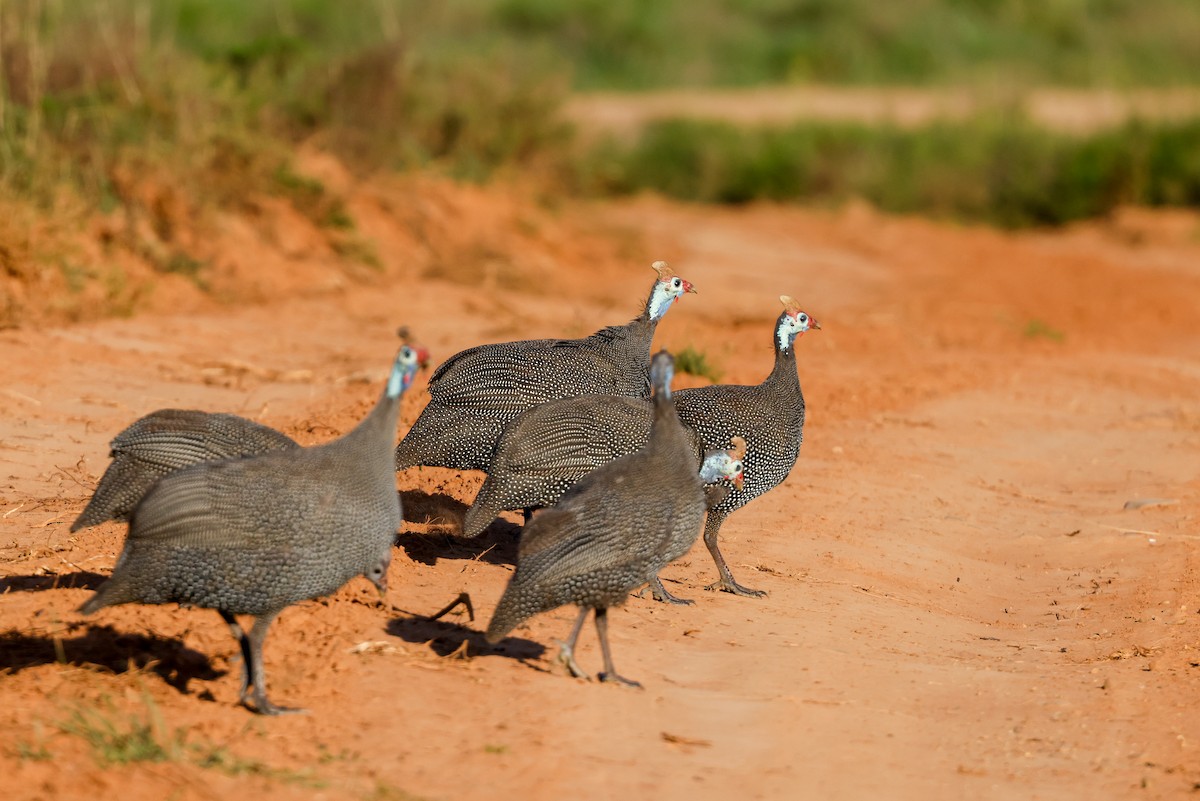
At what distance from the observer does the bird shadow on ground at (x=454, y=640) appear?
516 cm

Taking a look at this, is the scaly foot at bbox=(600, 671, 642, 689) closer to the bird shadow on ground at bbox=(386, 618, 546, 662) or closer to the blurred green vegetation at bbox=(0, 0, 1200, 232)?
the bird shadow on ground at bbox=(386, 618, 546, 662)

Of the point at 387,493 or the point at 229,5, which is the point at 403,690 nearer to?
the point at 387,493

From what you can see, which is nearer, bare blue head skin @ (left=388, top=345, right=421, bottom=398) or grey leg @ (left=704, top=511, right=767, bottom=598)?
bare blue head skin @ (left=388, top=345, right=421, bottom=398)

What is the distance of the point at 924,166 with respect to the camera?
20.3 metres

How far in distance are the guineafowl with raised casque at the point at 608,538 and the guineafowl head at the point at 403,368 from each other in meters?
0.64

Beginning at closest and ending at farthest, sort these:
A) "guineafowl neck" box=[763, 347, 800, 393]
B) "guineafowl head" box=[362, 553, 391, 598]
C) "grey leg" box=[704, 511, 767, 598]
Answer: "guineafowl head" box=[362, 553, 391, 598] → "grey leg" box=[704, 511, 767, 598] → "guineafowl neck" box=[763, 347, 800, 393]

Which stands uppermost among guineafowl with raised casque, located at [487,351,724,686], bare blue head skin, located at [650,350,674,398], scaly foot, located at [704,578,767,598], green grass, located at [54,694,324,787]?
bare blue head skin, located at [650,350,674,398]

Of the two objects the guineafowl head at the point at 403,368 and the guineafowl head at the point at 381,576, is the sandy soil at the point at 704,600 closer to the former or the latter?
the guineafowl head at the point at 381,576

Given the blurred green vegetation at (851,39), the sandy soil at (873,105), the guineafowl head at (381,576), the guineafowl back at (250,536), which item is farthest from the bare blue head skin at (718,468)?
the blurred green vegetation at (851,39)

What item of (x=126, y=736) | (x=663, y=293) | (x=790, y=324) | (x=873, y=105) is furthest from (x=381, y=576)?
(x=873, y=105)

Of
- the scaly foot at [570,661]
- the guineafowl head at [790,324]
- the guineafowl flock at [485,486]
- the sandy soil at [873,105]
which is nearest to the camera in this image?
the guineafowl flock at [485,486]

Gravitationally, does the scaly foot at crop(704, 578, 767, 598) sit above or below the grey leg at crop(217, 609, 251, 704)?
below

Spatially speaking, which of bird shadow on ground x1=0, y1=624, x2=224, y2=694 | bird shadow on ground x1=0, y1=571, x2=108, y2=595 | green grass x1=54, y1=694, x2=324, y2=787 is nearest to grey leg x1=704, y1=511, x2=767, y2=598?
bird shadow on ground x1=0, y1=624, x2=224, y2=694

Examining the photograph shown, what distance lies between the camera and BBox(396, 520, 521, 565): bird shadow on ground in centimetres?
620
